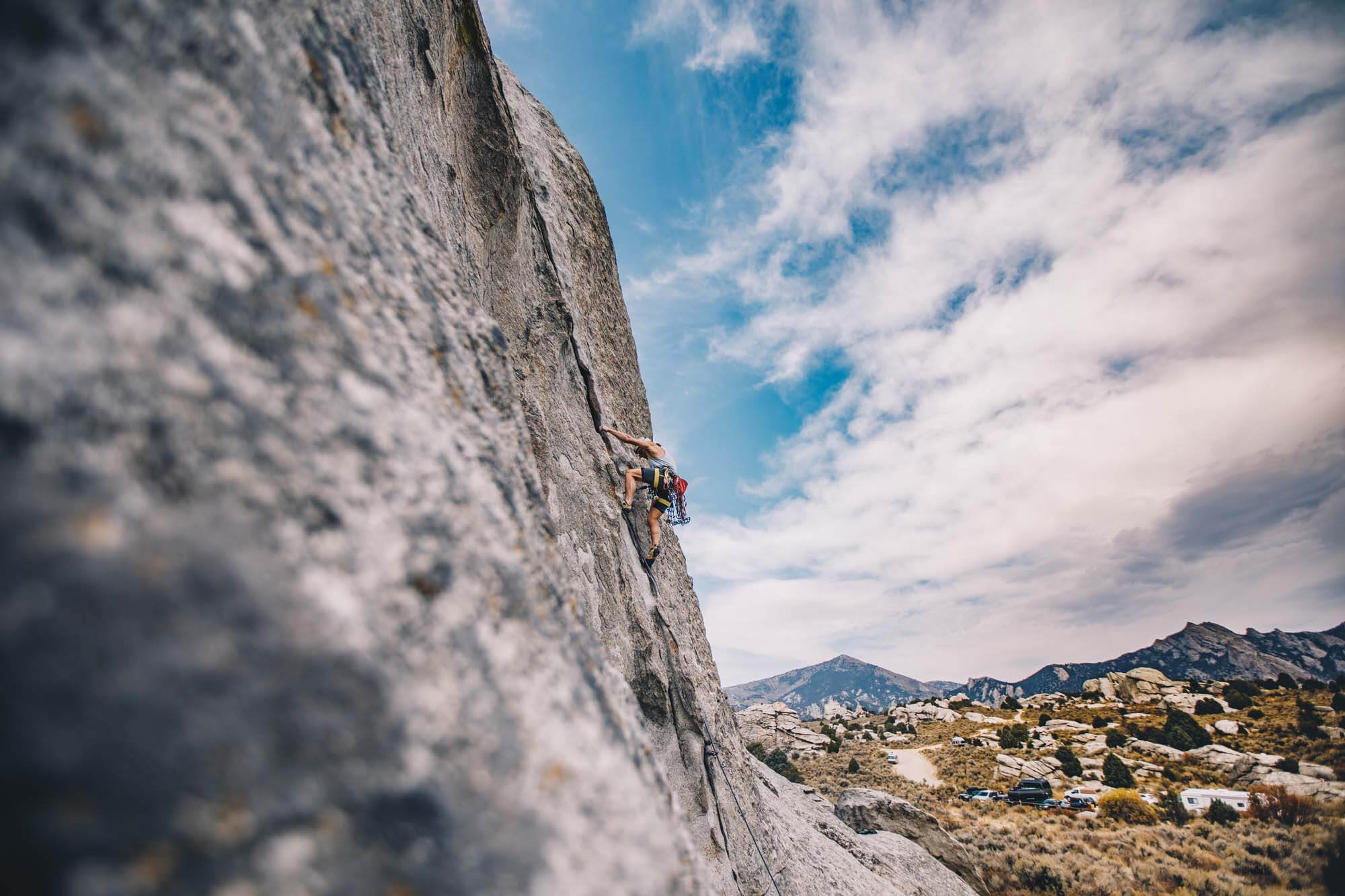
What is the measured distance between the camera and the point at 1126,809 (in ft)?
85.1

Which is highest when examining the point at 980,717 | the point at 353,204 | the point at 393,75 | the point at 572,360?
the point at 572,360

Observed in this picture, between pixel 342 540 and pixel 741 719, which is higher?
pixel 342 540

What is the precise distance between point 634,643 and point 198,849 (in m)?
6.61

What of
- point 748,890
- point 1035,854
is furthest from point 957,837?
point 748,890

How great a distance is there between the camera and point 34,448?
692 mm

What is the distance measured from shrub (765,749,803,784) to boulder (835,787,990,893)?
647 inches

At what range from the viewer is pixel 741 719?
175 ft

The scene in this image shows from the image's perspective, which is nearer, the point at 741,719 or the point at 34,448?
the point at 34,448

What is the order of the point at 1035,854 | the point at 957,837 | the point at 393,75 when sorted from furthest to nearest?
1. the point at 957,837
2. the point at 1035,854
3. the point at 393,75

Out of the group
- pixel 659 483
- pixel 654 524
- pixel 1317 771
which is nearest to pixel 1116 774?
pixel 1317 771

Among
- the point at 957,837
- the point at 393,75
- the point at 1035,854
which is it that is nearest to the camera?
the point at 393,75

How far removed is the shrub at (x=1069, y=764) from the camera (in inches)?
1390

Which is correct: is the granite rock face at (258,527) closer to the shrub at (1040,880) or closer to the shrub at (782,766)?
the shrub at (1040,880)

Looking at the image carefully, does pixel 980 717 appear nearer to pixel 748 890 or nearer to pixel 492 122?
pixel 748 890
